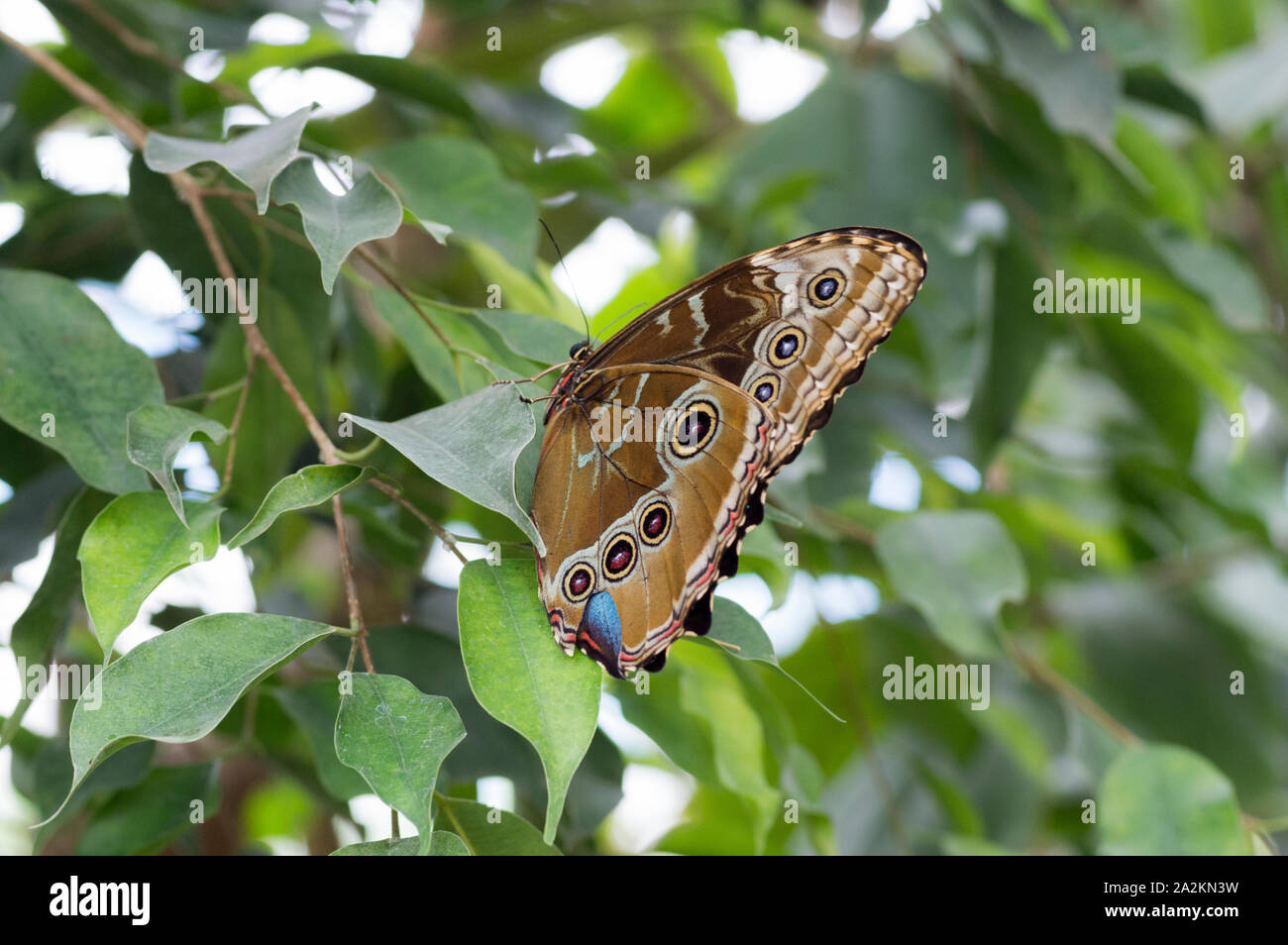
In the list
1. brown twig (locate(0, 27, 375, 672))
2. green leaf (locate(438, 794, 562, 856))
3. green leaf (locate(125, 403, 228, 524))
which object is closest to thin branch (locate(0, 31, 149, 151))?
brown twig (locate(0, 27, 375, 672))

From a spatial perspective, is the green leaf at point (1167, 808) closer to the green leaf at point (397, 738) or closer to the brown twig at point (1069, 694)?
the brown twig at point (1069, 694)

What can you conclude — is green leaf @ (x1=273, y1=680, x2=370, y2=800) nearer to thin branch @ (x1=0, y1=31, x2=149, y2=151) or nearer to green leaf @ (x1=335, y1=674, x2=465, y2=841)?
green leaf @ (x1=335, y1=674, x2=465, y2=841)

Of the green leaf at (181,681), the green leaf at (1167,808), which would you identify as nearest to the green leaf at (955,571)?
the green leaf at (1167,808)

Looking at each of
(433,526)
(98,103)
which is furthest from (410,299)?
(98,103)

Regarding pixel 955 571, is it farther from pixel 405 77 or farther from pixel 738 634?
pixel 405 77
